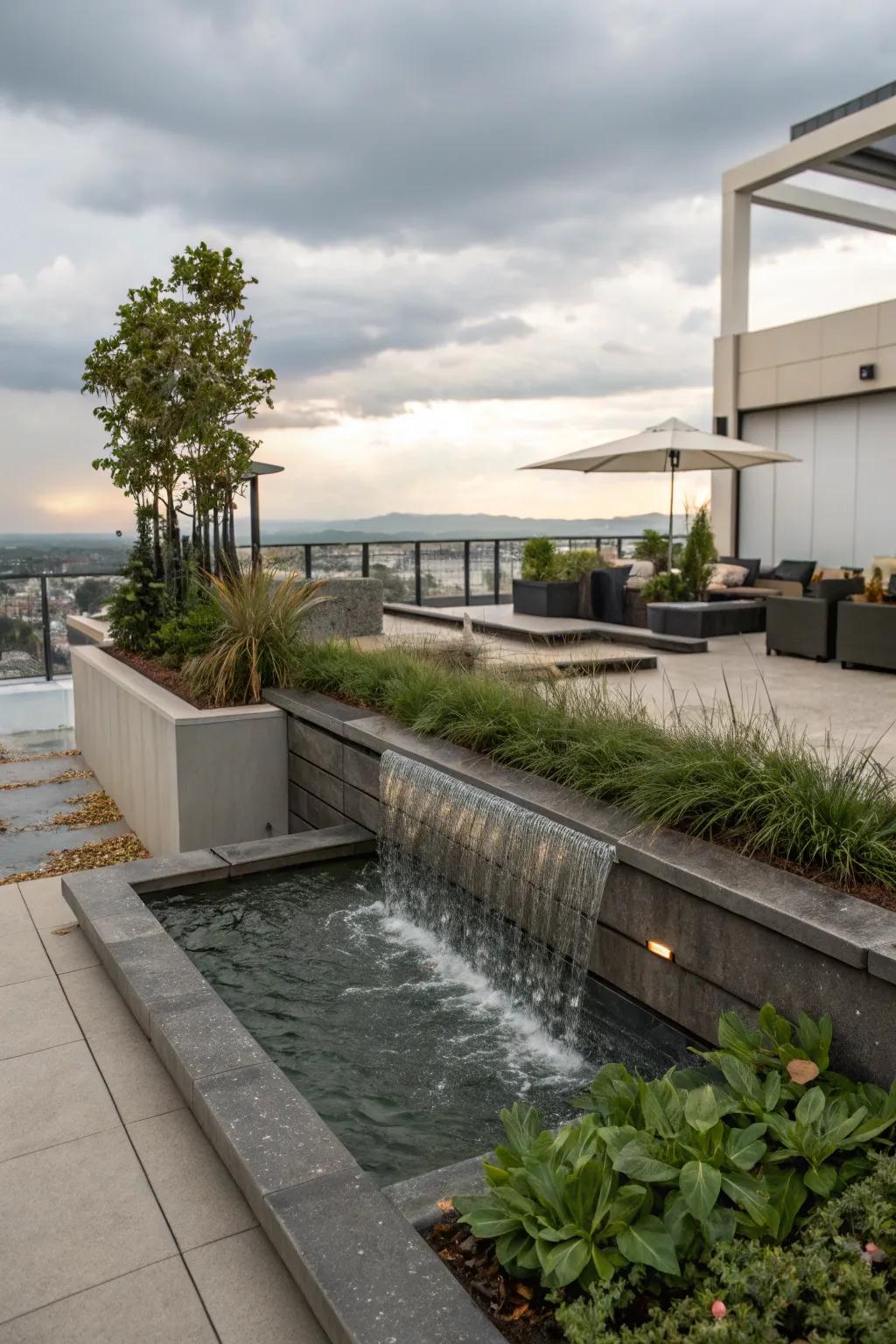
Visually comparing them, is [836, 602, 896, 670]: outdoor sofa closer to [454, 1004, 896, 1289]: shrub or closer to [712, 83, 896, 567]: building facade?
[454, 1004, 896, 1289]: shrub

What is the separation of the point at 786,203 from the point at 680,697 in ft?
41.4

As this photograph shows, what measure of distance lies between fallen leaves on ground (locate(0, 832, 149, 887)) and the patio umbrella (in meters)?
6.72

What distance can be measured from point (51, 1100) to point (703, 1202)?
2.06m

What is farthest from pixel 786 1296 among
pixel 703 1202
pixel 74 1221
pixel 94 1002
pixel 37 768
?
pixel 37 768

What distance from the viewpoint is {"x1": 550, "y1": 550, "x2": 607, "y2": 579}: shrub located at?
1222 cm

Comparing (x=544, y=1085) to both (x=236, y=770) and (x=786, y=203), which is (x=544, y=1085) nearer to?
(x=236, y=770)

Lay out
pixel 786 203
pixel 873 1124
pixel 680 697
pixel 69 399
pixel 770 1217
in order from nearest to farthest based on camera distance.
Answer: pixel 770 1217
pixel 873 1124
pixel 680 697
pixel 69 399
pixel 786 203

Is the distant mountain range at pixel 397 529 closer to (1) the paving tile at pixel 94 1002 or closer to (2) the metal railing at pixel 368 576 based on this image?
(2) the metal railing at pixel 368 576

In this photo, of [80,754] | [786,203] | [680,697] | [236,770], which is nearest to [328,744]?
[236,770]

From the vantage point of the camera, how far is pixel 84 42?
289 inches

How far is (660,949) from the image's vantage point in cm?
324

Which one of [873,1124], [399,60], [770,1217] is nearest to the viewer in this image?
[770,1217]

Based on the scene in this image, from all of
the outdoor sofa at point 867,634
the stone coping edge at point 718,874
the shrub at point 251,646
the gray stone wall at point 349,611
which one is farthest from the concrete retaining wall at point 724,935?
the gray stone wall at point 349,611

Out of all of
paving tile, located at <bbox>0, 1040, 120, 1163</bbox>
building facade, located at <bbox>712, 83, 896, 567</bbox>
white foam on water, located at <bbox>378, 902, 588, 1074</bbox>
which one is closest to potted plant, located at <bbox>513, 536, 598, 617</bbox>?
building facade, located at <bbox>712, 83, 896, 567</bbox>
